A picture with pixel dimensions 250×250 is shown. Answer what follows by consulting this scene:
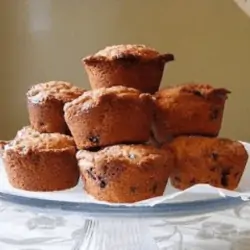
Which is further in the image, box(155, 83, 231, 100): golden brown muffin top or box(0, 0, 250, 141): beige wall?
box(0, 0, 250, 141): beige wall

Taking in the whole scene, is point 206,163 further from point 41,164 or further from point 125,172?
point 41,164

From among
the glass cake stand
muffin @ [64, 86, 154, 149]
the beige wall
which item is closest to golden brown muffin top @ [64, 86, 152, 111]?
muffin @ [64, 86, 154, 149]

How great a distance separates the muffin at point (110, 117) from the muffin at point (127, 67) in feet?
0.21

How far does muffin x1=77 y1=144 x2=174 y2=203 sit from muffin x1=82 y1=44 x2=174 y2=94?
5.7 inches

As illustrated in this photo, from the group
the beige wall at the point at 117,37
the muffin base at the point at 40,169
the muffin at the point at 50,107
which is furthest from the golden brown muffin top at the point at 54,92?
the beige wall at the point at 117,37

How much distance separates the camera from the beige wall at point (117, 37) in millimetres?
1804

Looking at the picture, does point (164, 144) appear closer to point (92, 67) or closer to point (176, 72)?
point (92, 67)

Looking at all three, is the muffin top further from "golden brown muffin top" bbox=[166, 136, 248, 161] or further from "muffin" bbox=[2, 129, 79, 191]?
"golden brown muffin top" bbox=[166, 136, 248, 161]

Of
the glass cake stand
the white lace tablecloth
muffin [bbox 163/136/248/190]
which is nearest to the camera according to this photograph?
the glass cake stand

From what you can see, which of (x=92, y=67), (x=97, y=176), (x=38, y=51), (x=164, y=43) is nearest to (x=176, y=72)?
(x=164, y=43)

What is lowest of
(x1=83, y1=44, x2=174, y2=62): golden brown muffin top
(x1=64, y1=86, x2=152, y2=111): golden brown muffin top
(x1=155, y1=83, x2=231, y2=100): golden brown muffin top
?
(x1=155, y1=83, x2=231, y2=100): golden brown muffin top

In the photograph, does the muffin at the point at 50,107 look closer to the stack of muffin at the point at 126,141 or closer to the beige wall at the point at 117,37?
the stack of muffin at the point at 126,141

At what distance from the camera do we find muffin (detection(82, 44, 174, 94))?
3.15 feet

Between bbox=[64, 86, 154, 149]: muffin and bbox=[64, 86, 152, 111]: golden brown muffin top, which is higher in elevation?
bbox=[64, 86, 152, 111]: golden brown muffin top
